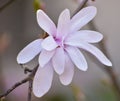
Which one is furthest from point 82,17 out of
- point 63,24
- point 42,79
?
point 42,79

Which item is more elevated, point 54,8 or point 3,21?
point 3,21

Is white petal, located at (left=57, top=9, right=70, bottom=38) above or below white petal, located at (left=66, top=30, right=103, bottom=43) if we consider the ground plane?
above

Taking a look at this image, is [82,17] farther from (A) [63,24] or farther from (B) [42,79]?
(B) [42,79]

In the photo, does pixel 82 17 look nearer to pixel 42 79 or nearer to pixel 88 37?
pixel 88 37

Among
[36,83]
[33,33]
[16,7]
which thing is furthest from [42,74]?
[16,7]

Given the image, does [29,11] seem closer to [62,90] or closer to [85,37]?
[62,90]

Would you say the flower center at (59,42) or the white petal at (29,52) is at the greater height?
the white petal at (29,52)
